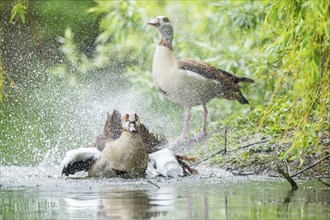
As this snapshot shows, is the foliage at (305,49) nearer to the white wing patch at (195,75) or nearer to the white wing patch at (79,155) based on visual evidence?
the white wing patch at (79,155)

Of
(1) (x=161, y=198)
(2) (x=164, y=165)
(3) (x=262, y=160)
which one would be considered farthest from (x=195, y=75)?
(1) (x=161, y=198)

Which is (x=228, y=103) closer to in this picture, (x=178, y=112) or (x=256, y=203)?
(x=178, y=112)

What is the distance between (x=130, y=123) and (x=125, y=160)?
0.43 metres

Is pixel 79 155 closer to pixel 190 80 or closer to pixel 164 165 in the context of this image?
pixel 164 165

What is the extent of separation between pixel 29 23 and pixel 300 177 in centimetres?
1555

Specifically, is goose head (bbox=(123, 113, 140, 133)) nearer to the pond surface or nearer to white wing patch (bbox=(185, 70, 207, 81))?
the pond surface

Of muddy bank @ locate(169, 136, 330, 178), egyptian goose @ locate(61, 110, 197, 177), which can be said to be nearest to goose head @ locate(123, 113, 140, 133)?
egyptian goose @ locate(61, 110, 197, 177)

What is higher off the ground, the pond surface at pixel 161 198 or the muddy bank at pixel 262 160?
the muddy bank at pixel 262 160

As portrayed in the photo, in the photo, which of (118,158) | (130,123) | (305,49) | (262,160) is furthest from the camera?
(262,160)

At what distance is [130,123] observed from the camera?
1244cm

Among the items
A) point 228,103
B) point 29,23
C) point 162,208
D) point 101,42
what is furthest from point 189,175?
point 29,23

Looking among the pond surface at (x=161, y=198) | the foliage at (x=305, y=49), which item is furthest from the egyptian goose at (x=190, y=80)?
the foliage at (x=305, y=49)

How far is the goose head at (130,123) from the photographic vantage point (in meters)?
12.4

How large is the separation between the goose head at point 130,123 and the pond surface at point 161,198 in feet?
2.05
